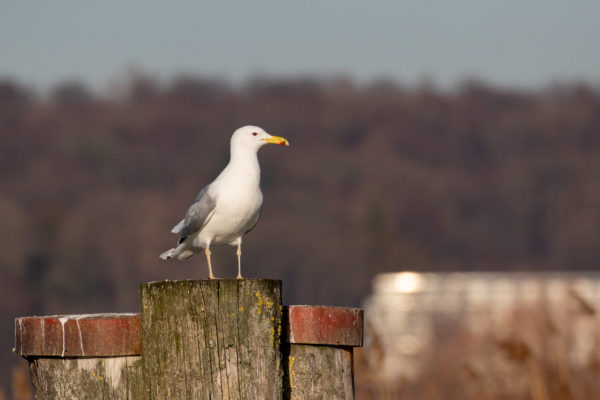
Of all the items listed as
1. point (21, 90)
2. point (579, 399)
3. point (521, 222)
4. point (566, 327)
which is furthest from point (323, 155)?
point (579, 399)

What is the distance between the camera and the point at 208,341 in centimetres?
448

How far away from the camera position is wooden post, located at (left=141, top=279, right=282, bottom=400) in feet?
14.6

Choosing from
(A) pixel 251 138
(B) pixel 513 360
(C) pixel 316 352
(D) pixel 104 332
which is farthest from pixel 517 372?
(D) pixel 104 332

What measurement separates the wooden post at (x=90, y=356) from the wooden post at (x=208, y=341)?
107 millimetres

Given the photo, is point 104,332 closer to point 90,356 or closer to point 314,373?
point 90,356

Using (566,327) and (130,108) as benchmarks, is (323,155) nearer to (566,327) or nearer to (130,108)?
(130,108)

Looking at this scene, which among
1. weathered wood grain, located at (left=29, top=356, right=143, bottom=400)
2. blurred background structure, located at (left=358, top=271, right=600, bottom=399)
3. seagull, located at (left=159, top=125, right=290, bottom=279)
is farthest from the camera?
blurred background structure, located at (left=358, top=271, right=600, bottom=399)

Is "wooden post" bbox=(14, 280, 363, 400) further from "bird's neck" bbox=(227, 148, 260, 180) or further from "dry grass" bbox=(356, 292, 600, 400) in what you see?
"dry grass" bbox=(356, 292, 600, 400)

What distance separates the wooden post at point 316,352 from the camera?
191 inches

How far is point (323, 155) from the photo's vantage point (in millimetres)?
122312

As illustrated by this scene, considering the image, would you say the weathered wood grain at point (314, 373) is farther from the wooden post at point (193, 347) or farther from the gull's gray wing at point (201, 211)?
the gull's gray wing at point (201, 211)

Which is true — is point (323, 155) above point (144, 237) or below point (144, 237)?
above

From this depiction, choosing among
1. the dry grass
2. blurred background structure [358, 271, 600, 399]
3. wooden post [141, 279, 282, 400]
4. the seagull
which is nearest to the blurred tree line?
blurred background structure [358, 271, 600, 399]

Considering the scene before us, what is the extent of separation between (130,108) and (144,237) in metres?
53.9
